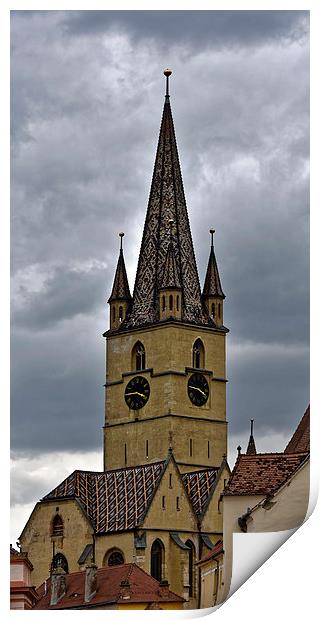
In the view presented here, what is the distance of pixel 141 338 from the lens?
48.1 metres

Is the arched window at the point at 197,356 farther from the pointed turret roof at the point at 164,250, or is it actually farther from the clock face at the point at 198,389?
the pointed turret roof at the point at 164,250

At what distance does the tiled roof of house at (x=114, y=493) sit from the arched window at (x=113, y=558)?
0.48 meters

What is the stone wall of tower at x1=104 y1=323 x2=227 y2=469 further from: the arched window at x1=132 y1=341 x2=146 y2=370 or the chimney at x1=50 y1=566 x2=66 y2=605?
the chimney at x1=50 y1=566 x2=66 y2=605

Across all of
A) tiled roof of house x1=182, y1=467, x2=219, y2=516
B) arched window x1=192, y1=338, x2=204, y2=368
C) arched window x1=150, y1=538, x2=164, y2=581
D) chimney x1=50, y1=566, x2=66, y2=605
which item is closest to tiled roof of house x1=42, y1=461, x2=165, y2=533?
arched window x1=150, y1=538, x2=164, y2=581

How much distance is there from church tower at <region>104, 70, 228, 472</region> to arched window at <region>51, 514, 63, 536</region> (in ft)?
11.2

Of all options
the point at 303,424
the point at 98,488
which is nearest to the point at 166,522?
the point at 98,488

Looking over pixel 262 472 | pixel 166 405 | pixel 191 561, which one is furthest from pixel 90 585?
pixel 166 405

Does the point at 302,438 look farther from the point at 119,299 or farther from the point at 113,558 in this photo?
the point at 119,299

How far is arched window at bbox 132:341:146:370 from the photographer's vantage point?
4809 centimetres

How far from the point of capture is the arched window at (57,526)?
143 ft

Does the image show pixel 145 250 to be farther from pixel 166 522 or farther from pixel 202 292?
pixel 166 522

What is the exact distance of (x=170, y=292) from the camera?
48.1m
